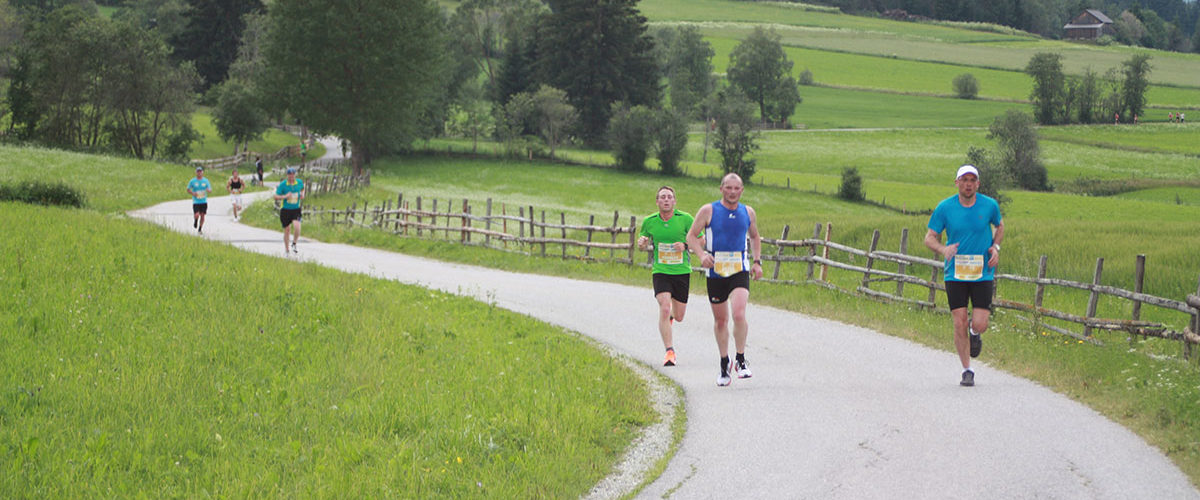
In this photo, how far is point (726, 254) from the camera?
34.2 feet

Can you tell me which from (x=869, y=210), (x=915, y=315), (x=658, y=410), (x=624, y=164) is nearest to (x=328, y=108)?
(x=624, y=164)

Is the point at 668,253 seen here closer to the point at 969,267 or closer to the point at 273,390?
the point at 969,267

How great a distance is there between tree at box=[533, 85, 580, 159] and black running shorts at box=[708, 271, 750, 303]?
2905 inches

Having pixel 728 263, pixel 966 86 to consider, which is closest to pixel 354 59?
pixel 728 263

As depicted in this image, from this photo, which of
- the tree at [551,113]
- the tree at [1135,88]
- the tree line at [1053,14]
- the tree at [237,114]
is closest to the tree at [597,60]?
the tree at [551,113]

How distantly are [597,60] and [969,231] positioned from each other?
84.1 meters

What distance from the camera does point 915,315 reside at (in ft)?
52.2

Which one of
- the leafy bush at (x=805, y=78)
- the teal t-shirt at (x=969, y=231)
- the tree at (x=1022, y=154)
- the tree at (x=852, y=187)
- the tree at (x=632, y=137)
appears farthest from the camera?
the leafy bush at (x=805, y=78)

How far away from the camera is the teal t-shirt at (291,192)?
23.7 meters

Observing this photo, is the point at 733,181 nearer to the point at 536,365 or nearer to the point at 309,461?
the point at 536,365

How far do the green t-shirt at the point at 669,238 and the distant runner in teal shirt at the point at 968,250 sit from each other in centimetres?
252

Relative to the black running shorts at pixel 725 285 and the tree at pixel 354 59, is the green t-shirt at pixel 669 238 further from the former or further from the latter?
the tree at pixel 354 59

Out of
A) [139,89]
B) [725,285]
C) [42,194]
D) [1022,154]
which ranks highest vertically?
[139,89]

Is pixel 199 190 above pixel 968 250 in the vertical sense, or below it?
below
